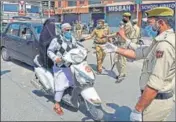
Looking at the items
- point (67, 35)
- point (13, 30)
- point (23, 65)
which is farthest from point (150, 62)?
point (13, 30)

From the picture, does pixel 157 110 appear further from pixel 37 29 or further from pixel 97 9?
pixel 97 9

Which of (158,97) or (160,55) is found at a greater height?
(160,55)

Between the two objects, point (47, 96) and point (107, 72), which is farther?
point (107, 72)

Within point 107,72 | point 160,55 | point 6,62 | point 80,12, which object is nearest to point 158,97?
point 160,55

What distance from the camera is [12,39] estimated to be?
8.66 meters

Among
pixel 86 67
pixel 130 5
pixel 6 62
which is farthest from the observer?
pixel 130 5

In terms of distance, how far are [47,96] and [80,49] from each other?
159cm

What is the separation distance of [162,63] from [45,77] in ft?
9.91

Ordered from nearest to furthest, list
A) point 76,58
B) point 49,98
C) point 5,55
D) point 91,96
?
point 91,96, point 76,58, point 49,98, point 5,55

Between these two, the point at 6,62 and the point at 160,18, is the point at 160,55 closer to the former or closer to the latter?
the point at 160,18

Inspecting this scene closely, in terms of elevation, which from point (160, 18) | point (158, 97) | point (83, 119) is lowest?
point (83, 119)

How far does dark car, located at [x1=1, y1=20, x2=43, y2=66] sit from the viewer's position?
7590 millimetres

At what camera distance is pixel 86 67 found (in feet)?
14.0

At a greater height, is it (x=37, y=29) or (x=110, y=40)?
(x=37, y=29)
